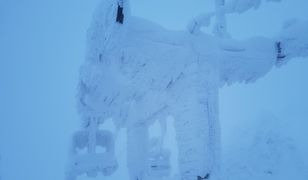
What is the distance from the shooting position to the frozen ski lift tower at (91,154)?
19.9ft

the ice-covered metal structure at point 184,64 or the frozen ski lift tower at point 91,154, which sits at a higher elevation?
the ice-covered metal structure at point 184,64

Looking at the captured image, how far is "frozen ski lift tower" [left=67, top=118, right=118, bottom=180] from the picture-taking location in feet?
19.9

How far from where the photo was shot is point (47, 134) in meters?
144

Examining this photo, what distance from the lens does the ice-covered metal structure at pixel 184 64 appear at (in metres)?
4.63

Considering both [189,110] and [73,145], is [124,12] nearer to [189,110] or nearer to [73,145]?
[189,110]

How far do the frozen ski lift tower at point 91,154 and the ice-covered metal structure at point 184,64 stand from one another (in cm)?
2

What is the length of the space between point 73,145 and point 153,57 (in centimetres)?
278

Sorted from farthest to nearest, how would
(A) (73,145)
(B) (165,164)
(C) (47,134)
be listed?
(C) (47,134) → (B) (165,164) → (A) (73,145)

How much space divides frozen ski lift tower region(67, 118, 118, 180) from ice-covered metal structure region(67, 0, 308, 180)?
0.02 m

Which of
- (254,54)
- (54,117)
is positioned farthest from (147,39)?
(54,117)

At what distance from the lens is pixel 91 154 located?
621 cm

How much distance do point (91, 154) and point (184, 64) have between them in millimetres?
2545

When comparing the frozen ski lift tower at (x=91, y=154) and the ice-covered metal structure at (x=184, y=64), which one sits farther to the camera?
the frozen ski lift tower at (x=91, y=154)

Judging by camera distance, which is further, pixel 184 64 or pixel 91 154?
pixel 91 154
